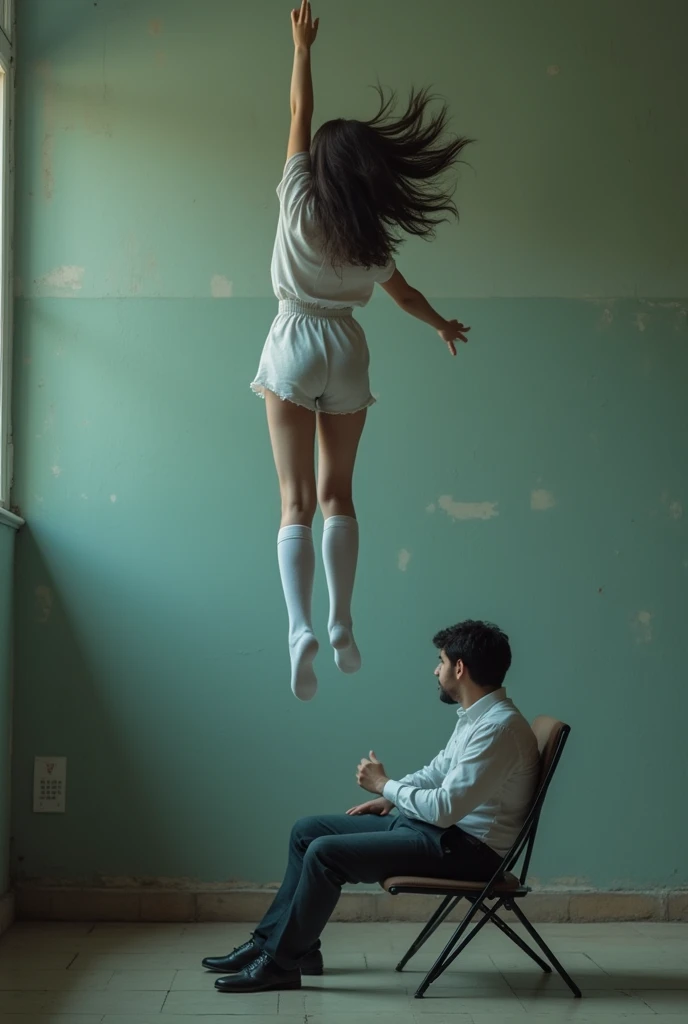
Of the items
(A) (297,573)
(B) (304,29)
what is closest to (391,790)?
(A) (297,573)

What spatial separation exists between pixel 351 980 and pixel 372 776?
2.17 ft

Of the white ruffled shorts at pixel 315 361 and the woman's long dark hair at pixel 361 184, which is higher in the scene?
the woman's long dark hair at pixel 361 184

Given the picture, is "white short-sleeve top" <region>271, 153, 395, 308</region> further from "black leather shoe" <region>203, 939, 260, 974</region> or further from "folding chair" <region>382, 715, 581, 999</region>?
"black leather shoe" <region>203, 939, 260, 974</region>

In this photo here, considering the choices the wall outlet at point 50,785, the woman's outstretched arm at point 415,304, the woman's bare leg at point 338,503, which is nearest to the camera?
the woman's bare leg at point 338,503

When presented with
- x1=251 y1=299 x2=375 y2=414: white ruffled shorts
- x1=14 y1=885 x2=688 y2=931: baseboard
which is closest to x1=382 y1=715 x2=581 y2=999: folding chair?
x1=14 y1=885 x2=688 y2=931: baseboard

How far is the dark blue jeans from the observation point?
358 centimetres

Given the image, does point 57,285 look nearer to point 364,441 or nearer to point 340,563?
point 364,441

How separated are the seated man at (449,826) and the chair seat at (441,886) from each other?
1.3 inches

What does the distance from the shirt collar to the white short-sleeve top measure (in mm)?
1398

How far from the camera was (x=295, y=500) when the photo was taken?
295cm

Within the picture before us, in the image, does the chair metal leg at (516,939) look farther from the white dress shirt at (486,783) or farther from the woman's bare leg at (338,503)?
the woman's bare leg at (338,503)

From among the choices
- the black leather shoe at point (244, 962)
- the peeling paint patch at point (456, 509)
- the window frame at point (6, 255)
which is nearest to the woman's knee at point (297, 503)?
the black leather shoe at point (244, 962)

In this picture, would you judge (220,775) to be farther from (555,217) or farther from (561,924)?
(555,217)

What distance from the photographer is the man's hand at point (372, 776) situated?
12.2 feet
